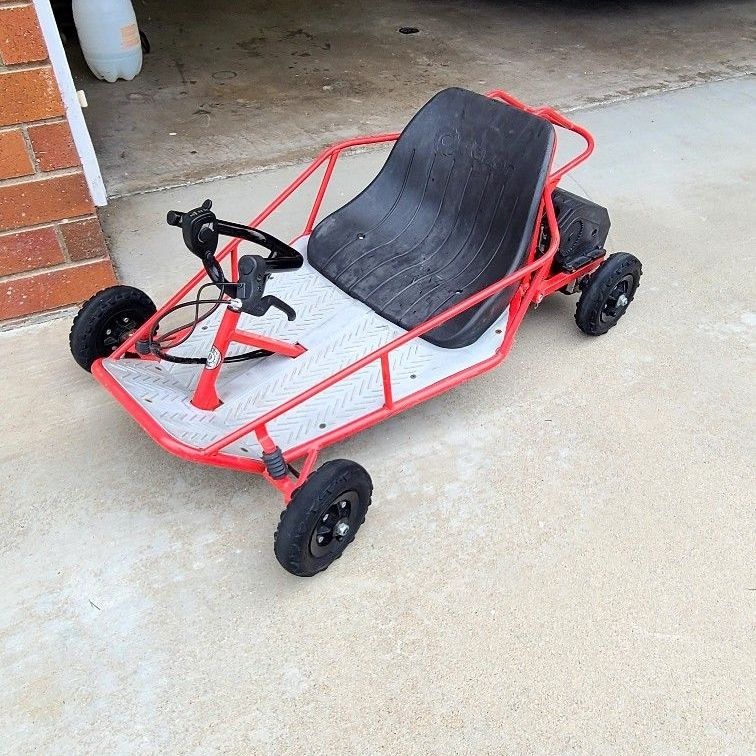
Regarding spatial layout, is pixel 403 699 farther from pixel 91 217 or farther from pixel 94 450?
pixel 91 217

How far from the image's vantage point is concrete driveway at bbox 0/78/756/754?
1.56 metres

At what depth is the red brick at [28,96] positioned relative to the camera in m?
2.22

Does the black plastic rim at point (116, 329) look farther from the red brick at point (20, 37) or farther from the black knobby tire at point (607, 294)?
the black knobby tire at point (607, 294)

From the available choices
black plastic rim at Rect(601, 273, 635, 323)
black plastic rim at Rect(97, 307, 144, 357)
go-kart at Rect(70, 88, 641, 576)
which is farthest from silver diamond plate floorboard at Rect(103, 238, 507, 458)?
black plastic rim at Rect(601, 273, 635, 323)

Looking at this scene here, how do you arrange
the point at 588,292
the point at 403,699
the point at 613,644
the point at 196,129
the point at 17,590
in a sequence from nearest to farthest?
the point at 403,699 → the point at 613,644 → the point at 17,590 → the point at 588,292 → the point at 196,129

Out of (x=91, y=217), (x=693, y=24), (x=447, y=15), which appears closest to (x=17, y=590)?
(x=91, y=217)

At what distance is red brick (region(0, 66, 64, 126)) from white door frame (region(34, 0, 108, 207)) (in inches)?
17.5

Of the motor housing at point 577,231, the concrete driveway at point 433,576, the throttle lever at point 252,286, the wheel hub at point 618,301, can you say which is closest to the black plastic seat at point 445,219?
the motor housing at point 577,231

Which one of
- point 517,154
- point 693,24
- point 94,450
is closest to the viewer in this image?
point 94,450

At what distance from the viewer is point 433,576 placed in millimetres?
1831

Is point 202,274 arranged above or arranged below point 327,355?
above

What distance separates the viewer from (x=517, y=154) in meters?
2.31

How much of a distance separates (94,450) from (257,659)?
0.88m

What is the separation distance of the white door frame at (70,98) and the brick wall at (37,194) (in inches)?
13.4
